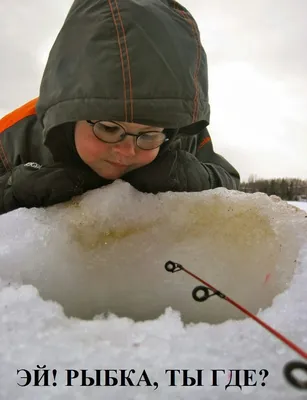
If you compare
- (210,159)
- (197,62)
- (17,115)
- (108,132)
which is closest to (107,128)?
(108,132)

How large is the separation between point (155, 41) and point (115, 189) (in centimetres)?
40

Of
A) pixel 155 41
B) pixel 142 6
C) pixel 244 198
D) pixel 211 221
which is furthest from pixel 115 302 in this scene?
pixel 142 6

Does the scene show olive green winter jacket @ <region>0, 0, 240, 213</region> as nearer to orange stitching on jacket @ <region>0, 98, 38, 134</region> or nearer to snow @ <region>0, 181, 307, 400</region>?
snow @ <region>0, 181, 307, 400</region>

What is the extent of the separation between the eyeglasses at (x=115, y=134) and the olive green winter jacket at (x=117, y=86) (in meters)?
0.03

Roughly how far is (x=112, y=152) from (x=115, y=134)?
53 millimetres

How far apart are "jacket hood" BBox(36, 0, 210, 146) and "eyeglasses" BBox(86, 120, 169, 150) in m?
0.03

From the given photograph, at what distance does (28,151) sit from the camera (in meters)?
1.36

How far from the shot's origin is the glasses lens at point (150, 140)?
3.31 ft

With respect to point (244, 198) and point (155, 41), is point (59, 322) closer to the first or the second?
point (244, 198)

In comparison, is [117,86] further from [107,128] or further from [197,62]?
[197,62]

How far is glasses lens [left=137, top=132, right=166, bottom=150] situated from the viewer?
3.31ft

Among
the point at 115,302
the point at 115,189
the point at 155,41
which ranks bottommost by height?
the point at 115,302

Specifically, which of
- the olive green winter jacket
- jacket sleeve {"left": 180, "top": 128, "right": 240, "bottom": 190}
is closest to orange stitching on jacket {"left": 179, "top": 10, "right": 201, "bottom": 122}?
the olive green winter jacket

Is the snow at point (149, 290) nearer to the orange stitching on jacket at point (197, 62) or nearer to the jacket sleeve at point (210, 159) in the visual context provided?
the orange stitching on jacket at point (197, 62)
